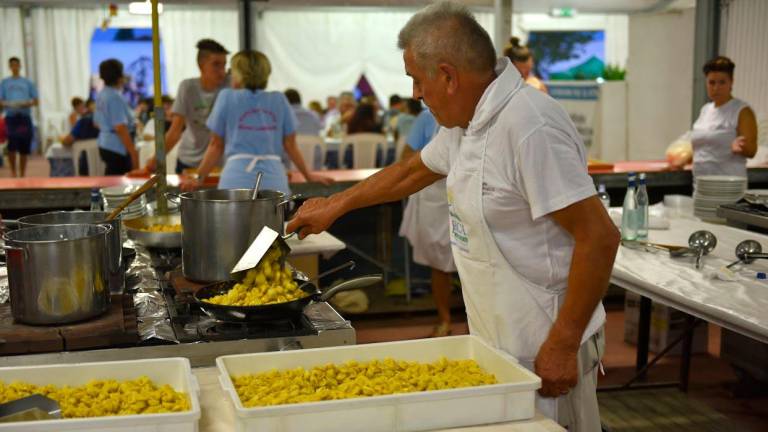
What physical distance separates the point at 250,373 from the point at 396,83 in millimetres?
12411

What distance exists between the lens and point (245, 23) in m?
7.96

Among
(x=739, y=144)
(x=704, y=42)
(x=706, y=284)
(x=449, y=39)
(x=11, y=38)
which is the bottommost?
(x=706, y=284)

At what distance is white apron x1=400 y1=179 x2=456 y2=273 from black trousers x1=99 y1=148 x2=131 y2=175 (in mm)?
3232

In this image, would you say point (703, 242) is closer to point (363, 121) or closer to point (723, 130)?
point (723, 130)

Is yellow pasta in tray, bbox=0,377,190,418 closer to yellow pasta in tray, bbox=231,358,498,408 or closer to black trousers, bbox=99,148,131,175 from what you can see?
yellow pasta in tray, bbox=231,358,498,408

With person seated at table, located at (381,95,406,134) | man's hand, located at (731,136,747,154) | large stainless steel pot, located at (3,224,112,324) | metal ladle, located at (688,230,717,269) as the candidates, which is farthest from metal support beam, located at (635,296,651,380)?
person seated at table, located at (381,95,406,134)

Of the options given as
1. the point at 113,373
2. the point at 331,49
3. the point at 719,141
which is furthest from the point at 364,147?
the point at 113,373

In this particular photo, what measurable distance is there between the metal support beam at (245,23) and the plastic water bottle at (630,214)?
5174 millimetres

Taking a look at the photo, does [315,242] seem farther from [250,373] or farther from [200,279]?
[250,373]

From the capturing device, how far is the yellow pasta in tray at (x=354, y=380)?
4.54 feet

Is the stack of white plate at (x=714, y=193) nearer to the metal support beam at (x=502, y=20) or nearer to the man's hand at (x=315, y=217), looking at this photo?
the man's hand at (x=315, y=217)

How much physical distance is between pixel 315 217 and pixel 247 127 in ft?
7.61

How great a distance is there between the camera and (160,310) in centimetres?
193

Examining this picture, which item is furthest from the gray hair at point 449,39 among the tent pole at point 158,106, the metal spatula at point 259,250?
the tent pole at point 158,106
